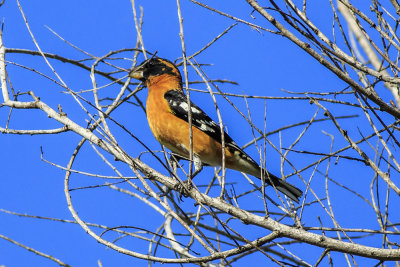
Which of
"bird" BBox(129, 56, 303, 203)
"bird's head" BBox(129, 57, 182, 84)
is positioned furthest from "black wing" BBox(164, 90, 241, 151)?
"bird's head" BBox(129, 57, 182, 84)

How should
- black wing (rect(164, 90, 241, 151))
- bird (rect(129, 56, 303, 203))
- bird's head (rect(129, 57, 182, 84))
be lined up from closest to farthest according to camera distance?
bird (rect(129, 56, 303, 203))
black wing (rect(164, 90, 241, 151))
bird's head (rect(129, 57, 182, 84))

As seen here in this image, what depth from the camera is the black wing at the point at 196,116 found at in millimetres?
5840

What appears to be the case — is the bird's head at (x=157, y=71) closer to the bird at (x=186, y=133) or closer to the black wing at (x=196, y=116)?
the bird at (x=186, y=133)

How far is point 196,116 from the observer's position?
19.9 feet

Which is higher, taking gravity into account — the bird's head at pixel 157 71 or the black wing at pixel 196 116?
the bird's head at pixel 157 71

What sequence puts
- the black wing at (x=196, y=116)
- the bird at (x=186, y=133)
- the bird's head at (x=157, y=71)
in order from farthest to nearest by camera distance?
1. the bird's head at (x=157, y=71)
2. the black wing at (x=196, y=116)
3. the bird at (x=186, y=133)

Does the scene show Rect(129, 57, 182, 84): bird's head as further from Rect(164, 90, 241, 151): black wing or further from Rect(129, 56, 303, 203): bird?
Rect(164, 90, 241, 151): black wing

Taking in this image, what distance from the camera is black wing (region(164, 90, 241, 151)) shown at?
584 cm

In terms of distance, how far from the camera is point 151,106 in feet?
19.9

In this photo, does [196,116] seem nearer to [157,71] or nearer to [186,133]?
[186,133]

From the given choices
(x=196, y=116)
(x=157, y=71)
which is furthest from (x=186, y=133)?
(x=157, y=71)

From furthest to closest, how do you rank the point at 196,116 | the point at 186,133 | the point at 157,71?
the point at 157,71
the point at 196,116
the point at 186,133

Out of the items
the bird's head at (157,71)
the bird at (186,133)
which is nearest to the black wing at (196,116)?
the bird at (186,133)

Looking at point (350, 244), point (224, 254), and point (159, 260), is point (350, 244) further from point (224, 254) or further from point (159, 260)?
point (159, 260)
